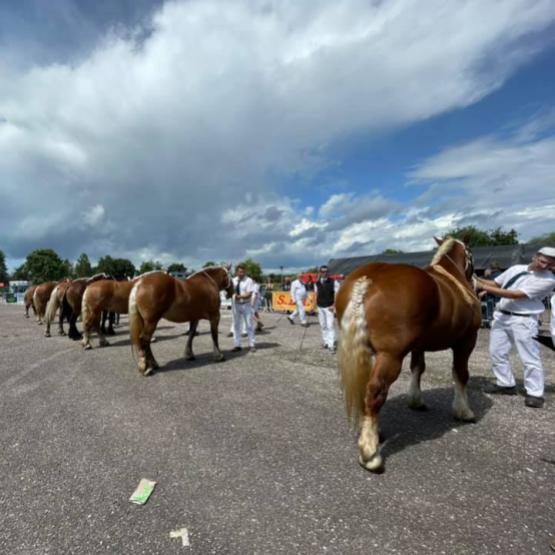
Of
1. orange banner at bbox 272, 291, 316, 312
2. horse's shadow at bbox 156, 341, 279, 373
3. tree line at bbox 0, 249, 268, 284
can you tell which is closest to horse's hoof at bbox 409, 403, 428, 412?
horse's shadow at bbox 156, 341, 279, 373

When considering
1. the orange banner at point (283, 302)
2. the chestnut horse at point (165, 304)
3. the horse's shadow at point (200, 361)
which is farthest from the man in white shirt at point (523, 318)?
the orange banner at point (283, 302)

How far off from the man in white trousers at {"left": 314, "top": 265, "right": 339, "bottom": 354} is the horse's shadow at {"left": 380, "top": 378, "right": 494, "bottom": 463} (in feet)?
10.7

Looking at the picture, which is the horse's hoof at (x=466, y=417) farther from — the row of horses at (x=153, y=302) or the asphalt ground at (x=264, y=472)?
the row of horses at (x=153, y=302)

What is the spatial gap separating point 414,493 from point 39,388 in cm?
590

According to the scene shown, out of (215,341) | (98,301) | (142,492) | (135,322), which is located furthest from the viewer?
(98,301)

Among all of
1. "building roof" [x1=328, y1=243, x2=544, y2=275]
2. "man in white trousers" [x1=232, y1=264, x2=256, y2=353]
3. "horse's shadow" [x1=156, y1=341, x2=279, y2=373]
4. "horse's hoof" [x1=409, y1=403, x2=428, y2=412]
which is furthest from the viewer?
"building roof" [x1=328, y1=243, x2=544, y2=275]

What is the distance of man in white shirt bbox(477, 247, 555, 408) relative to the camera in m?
4.25

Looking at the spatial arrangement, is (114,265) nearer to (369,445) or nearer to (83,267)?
(83,267)

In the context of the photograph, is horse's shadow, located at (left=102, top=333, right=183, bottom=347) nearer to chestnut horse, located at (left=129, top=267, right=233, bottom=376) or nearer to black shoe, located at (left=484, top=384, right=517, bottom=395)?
chestnut horse, located at (left=129, top=267, right=233, bottom=376)

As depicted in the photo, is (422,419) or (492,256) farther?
(492,256)

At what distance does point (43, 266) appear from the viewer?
75.4 metres

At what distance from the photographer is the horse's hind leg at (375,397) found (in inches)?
117

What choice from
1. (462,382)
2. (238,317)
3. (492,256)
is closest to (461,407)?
(462,382)

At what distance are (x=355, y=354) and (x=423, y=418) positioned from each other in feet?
5.87
